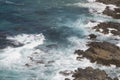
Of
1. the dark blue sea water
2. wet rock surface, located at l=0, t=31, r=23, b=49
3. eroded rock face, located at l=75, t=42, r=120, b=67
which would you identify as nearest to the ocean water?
the dark blue sea water

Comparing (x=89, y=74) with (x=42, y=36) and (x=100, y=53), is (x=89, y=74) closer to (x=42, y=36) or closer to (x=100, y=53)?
(x=100, y=53)

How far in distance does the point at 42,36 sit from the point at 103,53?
915 centimetres

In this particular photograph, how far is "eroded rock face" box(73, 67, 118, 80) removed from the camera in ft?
116

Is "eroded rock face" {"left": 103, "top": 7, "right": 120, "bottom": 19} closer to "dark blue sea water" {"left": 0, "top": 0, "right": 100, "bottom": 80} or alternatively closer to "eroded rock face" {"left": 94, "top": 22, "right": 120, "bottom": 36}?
"dark blue sea water" {"left": 0, "top": 0, "right": 100, "bottom": 80}

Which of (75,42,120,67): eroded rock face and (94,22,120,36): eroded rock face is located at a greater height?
(94,22,120,36): eroded rock face

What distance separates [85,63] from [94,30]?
33.1ft

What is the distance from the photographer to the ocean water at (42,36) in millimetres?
36875

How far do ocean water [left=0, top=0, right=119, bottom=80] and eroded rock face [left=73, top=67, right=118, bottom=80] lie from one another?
126 centimetres

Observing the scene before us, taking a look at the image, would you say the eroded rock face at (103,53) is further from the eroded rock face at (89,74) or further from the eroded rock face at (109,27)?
the eroded rock face at (109,27)

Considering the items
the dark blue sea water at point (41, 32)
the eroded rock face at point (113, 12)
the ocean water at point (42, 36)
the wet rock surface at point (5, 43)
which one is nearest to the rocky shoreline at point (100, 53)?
the ocean water at point (42, 36)

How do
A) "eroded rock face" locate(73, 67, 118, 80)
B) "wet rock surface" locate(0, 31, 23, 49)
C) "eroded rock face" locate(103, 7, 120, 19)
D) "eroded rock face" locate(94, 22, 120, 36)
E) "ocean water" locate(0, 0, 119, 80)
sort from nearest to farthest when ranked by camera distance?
"eroded rock face" locate(73, 67, 118, 80) < "ocean water" locate(0, 0, 119, 80) < "wet rock surface" locate(0, 31, 23, 49) < "eroded rock face" locate(94, 22, 120, 36) < "eroded rock face" locate(103, 7, 120, 19)

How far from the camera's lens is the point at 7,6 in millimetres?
54125

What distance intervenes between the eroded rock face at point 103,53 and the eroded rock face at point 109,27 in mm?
4656

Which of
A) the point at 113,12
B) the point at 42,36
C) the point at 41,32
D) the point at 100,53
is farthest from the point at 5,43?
the point at 113,12
